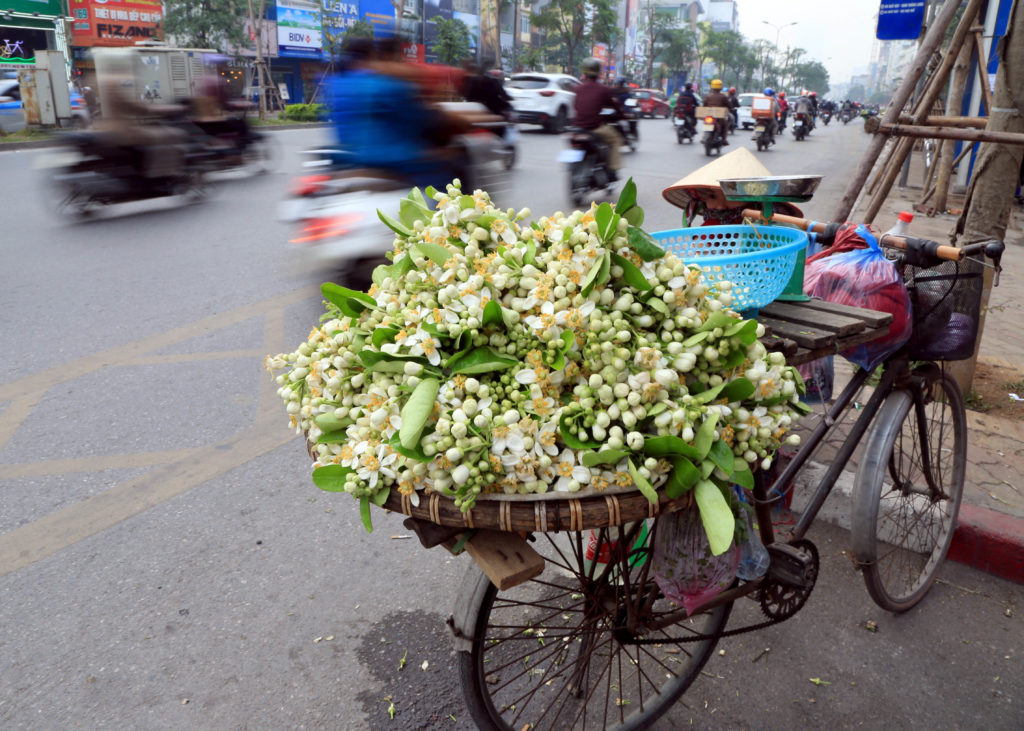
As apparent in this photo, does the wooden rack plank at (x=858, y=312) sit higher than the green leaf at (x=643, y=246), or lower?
lower

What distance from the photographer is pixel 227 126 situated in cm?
1033

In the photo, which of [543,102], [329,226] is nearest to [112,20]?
[543,102]

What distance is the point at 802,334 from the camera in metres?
1.73

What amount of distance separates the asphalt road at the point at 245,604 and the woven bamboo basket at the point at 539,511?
102cm

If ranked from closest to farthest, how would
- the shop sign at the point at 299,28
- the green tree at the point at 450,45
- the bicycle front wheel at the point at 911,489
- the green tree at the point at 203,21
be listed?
the bicycle front wheel at the point at 911,489 < the green tree at the point at 203,21 < the green tree at the point at 450,45 < the shop sign at the point at 299,28

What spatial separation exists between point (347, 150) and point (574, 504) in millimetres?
4682

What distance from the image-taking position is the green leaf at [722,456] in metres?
1.32

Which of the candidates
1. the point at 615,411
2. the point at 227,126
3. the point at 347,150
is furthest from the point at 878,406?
the point at 227,126

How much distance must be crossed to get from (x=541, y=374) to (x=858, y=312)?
102 cm

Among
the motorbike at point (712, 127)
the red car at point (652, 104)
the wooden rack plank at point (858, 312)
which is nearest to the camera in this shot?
the wooden rack plank at point (858, 312)

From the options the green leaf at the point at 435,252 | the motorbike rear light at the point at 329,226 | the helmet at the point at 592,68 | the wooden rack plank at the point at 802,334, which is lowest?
the motorbike rear light at the point at 329,226

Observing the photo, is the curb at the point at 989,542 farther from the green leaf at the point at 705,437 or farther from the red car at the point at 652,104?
the red car at the point at 652,104

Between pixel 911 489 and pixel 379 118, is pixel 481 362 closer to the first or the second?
pixel 911 489

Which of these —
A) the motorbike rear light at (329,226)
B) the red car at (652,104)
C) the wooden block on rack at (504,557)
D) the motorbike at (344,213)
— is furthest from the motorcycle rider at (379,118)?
the red car at (652,104)
